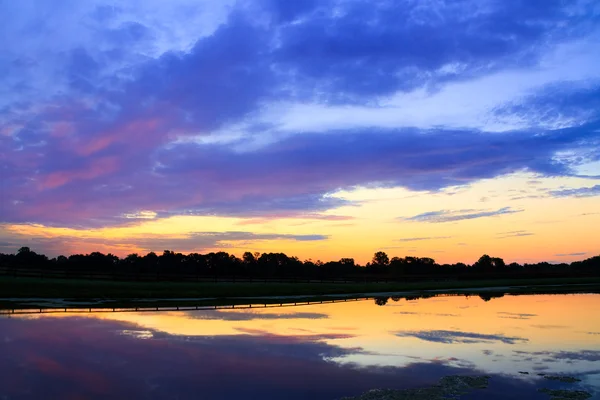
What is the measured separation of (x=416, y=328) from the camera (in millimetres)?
24531

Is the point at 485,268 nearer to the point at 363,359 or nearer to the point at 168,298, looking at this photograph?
the point at 168,298

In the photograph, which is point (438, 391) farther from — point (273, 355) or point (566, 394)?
point (273, 355)

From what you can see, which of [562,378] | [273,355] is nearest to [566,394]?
[562,378]

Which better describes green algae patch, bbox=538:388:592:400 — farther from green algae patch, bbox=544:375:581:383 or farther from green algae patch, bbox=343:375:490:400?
green algae patch, bbox=343:375:490:400

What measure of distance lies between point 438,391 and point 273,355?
260 inches

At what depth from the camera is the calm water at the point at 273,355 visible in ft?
40.7

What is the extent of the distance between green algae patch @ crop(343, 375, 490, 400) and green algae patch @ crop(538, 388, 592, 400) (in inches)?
60.3

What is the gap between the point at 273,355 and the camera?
17.0 m

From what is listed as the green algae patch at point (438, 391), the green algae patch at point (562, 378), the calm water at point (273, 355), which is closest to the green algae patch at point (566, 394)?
the calm water at point (273, 355)

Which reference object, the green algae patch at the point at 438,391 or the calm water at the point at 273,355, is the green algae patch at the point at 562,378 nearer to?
the calm water at the point at 273,355

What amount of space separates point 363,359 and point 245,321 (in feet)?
39.3

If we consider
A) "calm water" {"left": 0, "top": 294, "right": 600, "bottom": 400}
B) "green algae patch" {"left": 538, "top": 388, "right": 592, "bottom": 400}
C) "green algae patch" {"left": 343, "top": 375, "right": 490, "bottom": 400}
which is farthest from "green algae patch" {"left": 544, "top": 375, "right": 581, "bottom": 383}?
"green algae patch" {"left": 343, "top": 375, "right": 490, "bottom": 400}

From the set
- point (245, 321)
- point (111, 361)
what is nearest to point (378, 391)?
point (111, 361)

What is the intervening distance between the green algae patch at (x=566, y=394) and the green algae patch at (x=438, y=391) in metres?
1.53
